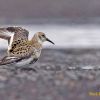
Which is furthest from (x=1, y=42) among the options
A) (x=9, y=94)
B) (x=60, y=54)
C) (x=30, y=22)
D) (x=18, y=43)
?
(x=9, y=94)

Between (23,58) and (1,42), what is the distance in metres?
6.77

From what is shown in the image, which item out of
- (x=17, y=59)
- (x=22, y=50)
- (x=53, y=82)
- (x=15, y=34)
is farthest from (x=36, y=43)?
(x=53, y=82)

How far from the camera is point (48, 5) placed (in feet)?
95.3

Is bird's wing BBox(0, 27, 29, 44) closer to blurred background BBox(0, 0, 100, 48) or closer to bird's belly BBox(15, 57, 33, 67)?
bird's belly BBox(15, 57, 33, 67)

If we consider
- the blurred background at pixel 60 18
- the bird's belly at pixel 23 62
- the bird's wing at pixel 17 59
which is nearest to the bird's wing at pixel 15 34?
the bird's wing at pixel 17 59

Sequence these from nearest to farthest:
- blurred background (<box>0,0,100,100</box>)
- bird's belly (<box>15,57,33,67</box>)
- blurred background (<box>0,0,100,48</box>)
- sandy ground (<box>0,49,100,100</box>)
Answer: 1. sandy ground (<box>0,49,100,100</box>)
2. blurred background (<box>0,0,100,100</box>)
3. bird's belly (<box>15,57,33,67</box>)
4. blurred background (<box>0,0,100,48</box>)

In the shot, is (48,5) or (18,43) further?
(48,5)

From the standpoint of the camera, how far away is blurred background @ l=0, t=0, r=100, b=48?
66.6 feet

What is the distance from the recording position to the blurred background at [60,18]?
66.6 ft

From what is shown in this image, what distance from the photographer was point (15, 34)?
13977mm

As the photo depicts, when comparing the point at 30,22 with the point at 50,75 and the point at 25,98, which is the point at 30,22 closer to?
the point at 50,75

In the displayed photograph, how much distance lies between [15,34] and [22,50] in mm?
825

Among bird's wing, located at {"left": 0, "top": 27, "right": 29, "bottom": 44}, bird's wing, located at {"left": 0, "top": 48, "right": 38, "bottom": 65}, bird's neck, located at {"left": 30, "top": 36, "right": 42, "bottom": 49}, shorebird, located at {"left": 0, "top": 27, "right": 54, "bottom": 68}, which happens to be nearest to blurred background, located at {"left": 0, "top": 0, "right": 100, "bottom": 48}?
bird's wing, located at {"left": 0, "top": 27, "right": 29, "bottom": 44}

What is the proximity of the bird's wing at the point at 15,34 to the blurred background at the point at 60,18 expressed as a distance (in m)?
4.93
